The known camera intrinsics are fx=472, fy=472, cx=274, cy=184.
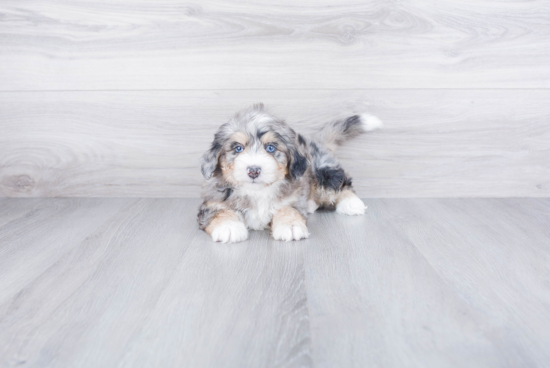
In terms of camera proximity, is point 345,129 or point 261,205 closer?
point 261,205

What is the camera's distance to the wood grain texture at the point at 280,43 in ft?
8.20

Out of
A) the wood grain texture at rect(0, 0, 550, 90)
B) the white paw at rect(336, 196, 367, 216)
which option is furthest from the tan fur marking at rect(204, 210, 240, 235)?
the wood grain texture at rect(0, 0, 550, 90)

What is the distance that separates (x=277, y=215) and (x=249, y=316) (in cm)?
82

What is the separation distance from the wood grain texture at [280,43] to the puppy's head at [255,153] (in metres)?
0.62

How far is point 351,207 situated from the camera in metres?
2.38

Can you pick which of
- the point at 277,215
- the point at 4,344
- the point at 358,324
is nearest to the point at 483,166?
the point at 277,215

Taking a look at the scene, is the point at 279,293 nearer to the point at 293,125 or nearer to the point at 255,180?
the point at 255,180

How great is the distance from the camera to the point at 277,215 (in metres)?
2.08

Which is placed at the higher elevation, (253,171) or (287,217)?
(253,171)

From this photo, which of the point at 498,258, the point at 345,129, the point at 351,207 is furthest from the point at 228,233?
the point at 498,258

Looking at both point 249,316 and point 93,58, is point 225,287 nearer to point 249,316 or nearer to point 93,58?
point 249,316

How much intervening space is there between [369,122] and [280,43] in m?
0.64

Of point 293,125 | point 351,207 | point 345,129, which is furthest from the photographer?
point 293,125

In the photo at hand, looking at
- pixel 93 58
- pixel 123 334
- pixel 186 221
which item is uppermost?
pixel 93 58
